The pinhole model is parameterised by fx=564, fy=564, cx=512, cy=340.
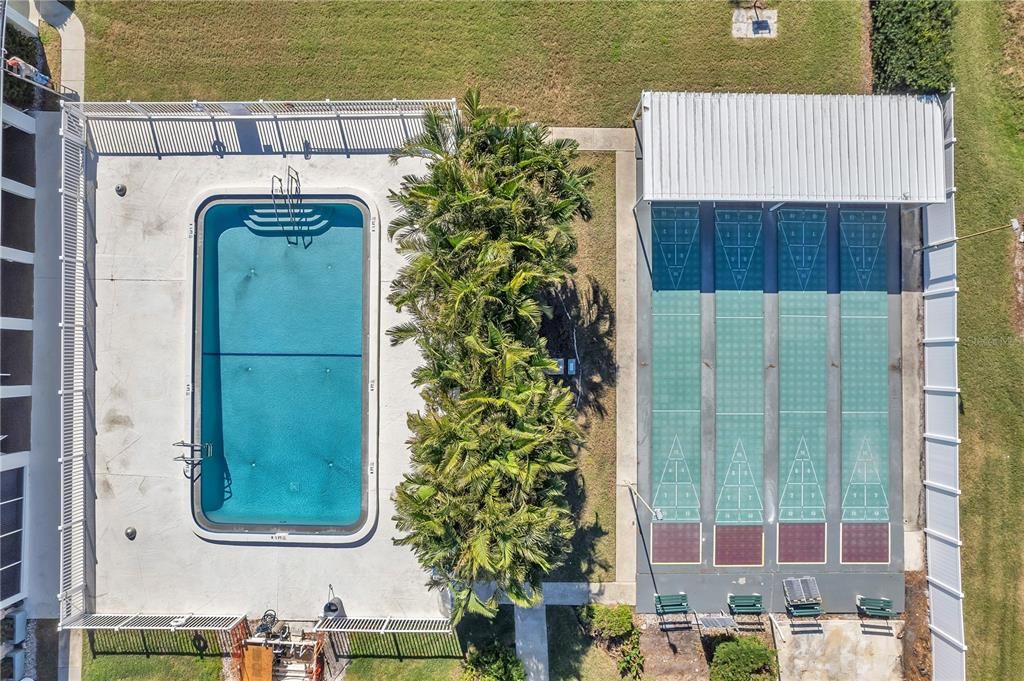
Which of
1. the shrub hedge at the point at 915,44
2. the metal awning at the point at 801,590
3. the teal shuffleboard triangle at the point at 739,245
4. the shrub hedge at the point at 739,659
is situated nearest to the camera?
the shrub hedge at the point at 915,44

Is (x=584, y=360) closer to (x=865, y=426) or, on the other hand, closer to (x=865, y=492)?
(x=865, y=426)

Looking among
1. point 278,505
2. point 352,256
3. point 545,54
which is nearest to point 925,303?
point 545,54

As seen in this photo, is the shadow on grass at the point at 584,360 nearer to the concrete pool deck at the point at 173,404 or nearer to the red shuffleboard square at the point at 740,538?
the red shuffleboard square at the point at 740,538

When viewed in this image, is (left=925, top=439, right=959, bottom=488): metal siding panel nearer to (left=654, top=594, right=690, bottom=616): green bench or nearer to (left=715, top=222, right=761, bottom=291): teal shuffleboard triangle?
(left=715, top=222, right=761, bottom=291): teal shuffleboard triangle

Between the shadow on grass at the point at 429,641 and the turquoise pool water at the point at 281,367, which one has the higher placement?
the turquoise pool water at the point at 281,367

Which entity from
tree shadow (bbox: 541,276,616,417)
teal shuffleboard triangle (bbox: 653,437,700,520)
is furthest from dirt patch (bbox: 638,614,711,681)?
tree shadow (bbox: 541,276,616,417)

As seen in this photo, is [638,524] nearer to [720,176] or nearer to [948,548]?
[948,548]

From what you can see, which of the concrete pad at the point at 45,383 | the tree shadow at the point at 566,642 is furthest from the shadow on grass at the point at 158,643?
the tree shadow at the point at 566,642
